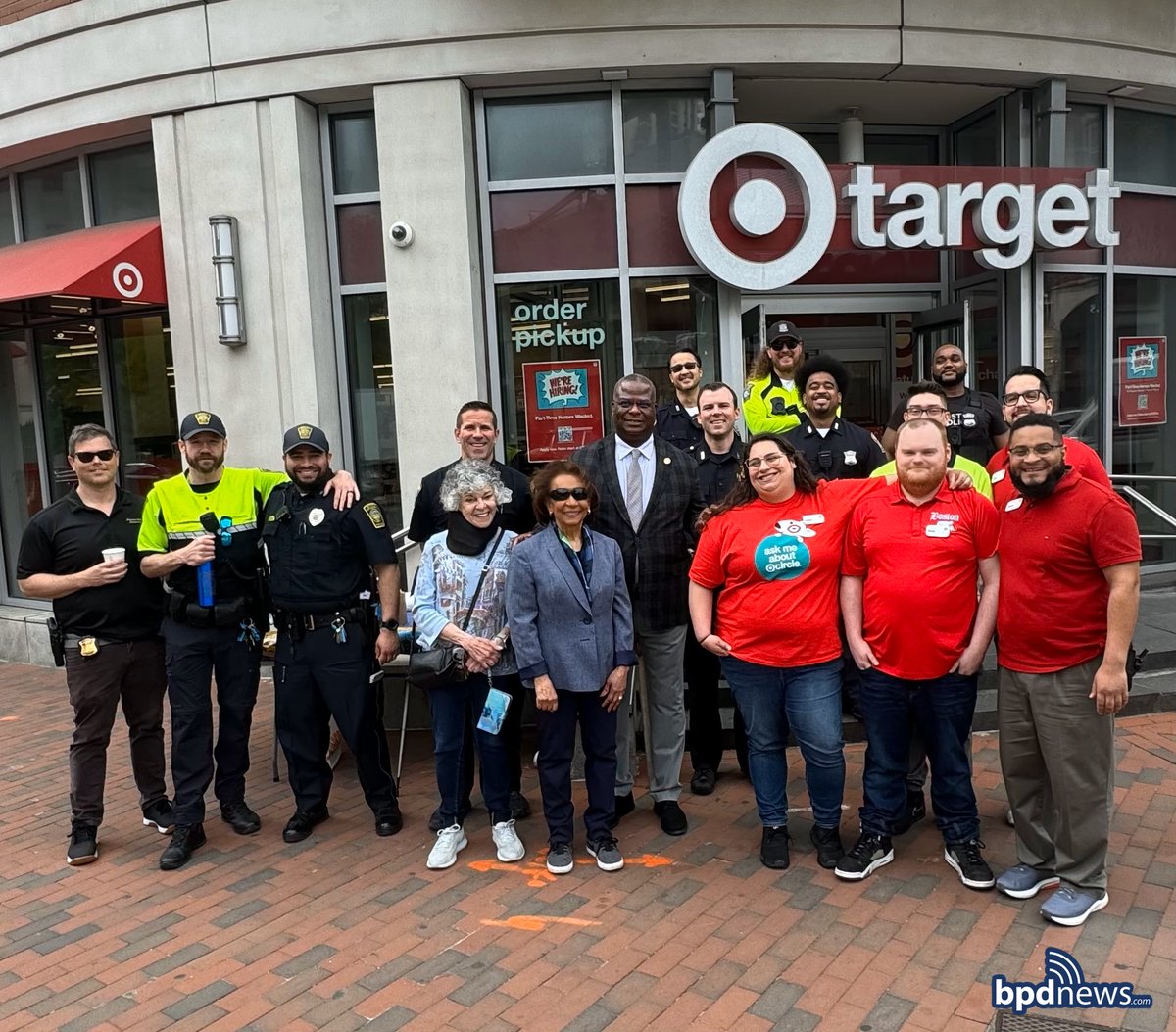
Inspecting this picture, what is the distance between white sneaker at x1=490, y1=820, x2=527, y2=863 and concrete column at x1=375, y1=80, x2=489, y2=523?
12.6ft

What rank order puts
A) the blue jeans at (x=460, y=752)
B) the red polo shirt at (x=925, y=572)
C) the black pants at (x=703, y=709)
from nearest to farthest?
the red polo shirt at (x=925, y=572), the blue jeans at (x=460, y=752), the black pants at (x=703, y=709)

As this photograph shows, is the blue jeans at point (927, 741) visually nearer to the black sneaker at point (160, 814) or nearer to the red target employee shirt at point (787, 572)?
the red target employee shirt at point (787, 572)

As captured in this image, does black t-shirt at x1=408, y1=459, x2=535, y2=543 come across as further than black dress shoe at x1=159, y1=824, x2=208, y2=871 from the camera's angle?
Yes

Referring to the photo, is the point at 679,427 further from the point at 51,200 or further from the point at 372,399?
the point at 51,200

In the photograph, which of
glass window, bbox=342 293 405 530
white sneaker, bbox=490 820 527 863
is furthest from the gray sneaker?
glass window, bbox=342 293 405 530

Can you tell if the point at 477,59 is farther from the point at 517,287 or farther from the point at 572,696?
the point at 572,696

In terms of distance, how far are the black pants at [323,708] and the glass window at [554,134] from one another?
4.87 meters

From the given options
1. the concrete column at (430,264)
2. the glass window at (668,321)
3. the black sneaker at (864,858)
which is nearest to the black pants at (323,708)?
the black sneaker at (864,858)

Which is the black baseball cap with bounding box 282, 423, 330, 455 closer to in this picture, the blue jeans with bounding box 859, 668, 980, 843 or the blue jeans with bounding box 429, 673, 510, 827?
the blue jeans with bounding box 429, 673, 510, 827

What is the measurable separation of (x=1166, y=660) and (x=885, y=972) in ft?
13.4

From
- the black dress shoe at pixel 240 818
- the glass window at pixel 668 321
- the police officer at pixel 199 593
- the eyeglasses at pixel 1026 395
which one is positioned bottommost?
the black dress shoe at pixel 240 818

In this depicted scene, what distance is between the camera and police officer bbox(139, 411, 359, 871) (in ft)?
14.3

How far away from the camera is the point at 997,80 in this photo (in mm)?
7793

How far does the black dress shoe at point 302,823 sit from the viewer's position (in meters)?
4.48
